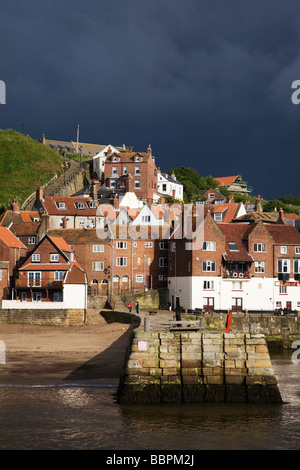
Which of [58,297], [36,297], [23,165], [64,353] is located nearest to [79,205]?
[36,297]

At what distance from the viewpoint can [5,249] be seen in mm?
75688

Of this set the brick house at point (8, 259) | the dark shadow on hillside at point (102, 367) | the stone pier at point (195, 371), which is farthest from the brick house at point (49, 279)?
the stone pier at point (195, 371)

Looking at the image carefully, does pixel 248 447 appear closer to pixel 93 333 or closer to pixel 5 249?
pixel 93 333

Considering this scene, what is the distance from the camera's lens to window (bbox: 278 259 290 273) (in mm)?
76688

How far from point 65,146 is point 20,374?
505ft

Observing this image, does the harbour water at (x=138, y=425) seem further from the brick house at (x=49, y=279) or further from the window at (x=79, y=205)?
the window at (x=79, y=205)

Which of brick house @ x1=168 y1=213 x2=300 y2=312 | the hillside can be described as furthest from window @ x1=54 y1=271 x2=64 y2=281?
the hillside

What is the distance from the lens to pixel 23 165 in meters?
157

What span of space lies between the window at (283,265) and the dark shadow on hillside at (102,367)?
29603 millimetres

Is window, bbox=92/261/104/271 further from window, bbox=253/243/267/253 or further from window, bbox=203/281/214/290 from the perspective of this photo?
window, bbox=253/243/267/253

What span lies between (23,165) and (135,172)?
41.2 metres

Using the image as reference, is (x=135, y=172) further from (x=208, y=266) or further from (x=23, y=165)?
(x=208, y=266)

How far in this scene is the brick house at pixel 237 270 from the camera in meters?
73.4

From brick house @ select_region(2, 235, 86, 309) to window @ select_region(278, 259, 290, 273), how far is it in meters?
24.6
